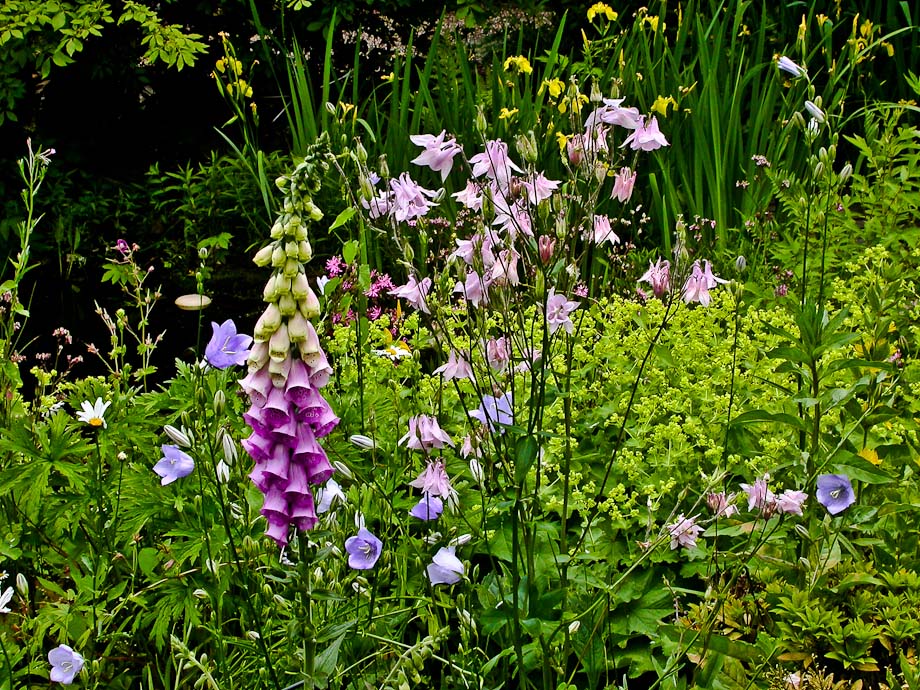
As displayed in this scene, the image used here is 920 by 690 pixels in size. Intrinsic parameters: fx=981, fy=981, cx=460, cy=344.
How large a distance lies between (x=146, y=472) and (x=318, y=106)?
389cm

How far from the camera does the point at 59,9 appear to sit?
193 inches

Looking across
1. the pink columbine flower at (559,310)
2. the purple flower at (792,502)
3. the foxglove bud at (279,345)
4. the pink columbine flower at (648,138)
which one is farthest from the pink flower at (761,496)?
the foxglove bud at (279,345)

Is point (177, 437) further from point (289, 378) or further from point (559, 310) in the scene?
point (559, 310)

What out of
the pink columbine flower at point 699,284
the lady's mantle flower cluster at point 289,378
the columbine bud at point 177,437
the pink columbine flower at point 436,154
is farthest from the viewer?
the pink columbine flower at point 699,284

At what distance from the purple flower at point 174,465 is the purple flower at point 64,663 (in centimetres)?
34

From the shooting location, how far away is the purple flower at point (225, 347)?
5.97 feet

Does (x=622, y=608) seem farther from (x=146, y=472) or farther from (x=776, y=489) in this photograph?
(x=146, y=472)

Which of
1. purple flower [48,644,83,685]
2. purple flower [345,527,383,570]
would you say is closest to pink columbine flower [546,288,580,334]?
purple flower [345,527,383,570]

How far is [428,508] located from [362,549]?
19 centimetres

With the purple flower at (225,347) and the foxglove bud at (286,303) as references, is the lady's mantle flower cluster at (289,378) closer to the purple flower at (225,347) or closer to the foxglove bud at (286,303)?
the foxglove bud at (286,303)

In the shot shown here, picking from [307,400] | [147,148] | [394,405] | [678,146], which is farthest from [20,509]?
[147,148]

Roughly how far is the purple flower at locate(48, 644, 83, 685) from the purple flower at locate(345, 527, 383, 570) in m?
0.49

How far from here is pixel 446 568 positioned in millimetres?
1661

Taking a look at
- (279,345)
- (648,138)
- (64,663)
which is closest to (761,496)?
(648,138)
